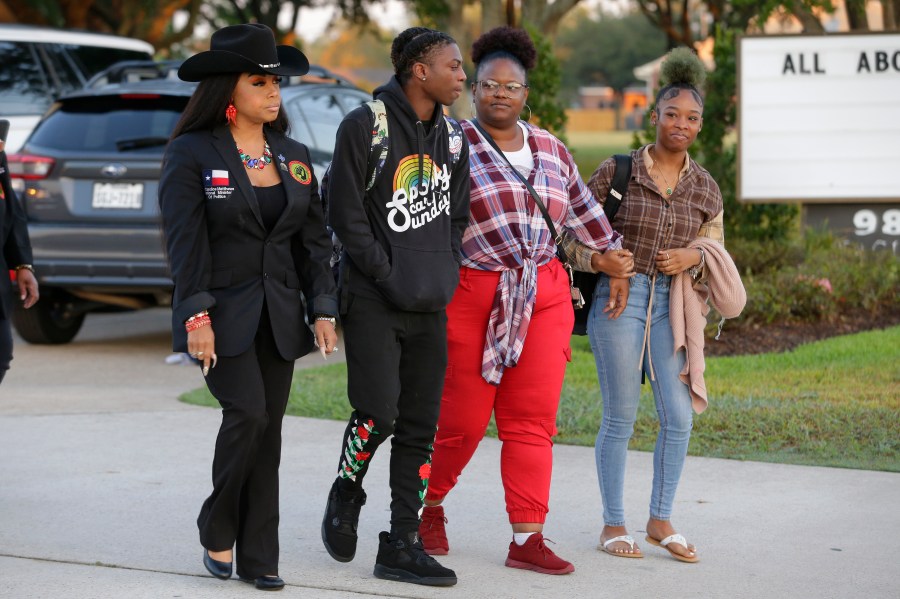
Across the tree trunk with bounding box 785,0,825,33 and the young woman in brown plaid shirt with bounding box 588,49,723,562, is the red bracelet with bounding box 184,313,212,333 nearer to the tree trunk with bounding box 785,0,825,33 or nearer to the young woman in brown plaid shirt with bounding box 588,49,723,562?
the young woman in brown plaid shirt with bounding box 588,49,723,562

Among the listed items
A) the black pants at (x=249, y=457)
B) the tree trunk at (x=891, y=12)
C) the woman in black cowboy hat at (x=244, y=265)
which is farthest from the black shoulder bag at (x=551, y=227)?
the tree trunk at (x=891, y=12)

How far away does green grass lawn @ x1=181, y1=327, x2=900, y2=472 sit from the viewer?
22.7 ft

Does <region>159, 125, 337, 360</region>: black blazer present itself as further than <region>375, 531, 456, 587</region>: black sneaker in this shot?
No

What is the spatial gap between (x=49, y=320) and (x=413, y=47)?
20.7 ft

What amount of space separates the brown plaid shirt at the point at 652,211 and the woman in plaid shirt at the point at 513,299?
134 millimetres

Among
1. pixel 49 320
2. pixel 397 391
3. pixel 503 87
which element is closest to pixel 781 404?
pixel 503 87

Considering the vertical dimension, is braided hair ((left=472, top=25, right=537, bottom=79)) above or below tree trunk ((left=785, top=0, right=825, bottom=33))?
below

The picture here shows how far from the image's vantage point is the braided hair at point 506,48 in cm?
498

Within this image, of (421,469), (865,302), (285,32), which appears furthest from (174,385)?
(285,32)

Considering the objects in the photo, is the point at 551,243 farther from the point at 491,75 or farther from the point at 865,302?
the point at 865,302

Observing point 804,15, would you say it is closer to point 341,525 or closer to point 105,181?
point 105,181

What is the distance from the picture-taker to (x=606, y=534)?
5.21 metres

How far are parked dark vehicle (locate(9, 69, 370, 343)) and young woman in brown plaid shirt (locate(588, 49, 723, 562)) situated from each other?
178 inches

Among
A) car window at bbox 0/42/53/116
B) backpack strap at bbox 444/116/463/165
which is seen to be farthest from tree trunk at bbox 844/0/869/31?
backpack strap at bbox 444/116/463/165
